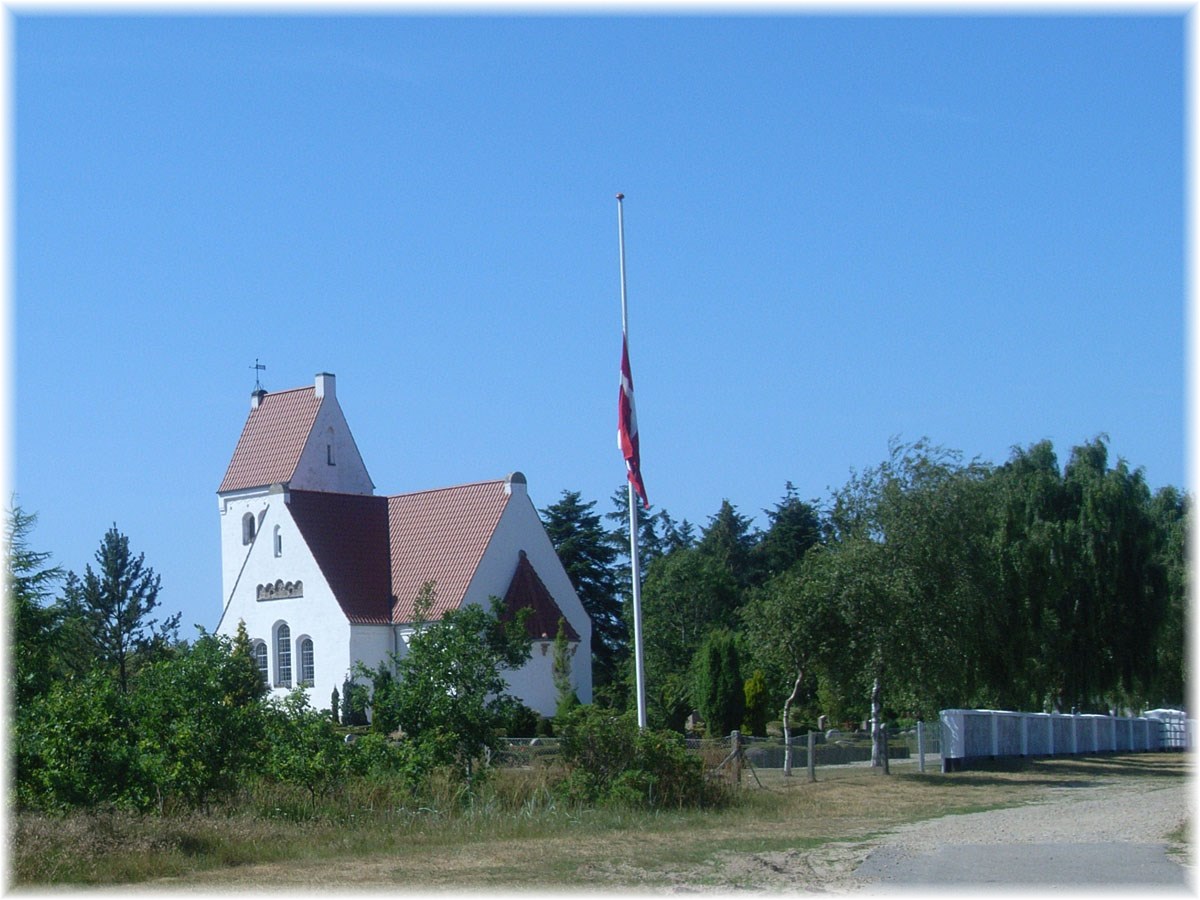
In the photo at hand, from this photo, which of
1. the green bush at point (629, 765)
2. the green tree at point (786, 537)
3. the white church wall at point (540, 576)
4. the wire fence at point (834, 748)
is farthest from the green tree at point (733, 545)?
the green bush at point (629, 765)

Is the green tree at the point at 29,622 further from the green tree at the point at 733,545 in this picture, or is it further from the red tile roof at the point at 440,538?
the green tree at the point at 733,545

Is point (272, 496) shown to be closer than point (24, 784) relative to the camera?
No

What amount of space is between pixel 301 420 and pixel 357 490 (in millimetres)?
4322

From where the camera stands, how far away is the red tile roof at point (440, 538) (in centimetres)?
5803

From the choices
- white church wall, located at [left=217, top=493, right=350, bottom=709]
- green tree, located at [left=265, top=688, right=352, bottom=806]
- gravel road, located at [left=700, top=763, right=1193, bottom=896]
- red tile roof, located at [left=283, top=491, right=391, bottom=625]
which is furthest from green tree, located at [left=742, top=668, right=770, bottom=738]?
green tree, located at [left=265, top=688, right=352, bottom=806]

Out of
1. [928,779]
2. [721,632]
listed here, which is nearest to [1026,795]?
[928,779]

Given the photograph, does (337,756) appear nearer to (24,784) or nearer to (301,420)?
(24,784)

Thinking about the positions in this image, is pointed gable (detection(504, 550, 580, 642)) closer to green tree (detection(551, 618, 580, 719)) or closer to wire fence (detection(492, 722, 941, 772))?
green tree (detection(551, 618, 580, 719))

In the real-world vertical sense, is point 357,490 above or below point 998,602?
above

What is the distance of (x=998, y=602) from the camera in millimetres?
34812

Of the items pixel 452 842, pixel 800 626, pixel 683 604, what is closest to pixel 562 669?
pixel 683 604

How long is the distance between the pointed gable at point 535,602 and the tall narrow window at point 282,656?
32.0 ft

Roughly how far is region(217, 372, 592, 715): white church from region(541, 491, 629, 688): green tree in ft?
61.3

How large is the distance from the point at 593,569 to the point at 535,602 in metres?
23.2
